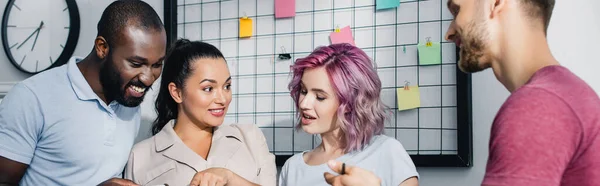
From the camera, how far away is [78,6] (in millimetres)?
2037

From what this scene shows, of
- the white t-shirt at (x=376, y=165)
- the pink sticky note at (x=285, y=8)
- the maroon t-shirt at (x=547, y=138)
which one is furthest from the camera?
the pink sticky note at (x=285, y=8)

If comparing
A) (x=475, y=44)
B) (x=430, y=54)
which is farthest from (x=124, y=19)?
(x=475, y=44)

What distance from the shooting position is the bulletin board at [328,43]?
1.48 meters

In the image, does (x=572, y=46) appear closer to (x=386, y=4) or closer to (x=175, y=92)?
(x=386, y=4)

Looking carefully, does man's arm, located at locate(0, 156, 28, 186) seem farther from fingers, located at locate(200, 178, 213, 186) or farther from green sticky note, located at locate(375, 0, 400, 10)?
green sticky note, located at locate(375, 0, 400, 10)

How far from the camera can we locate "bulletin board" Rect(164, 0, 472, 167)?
1.48m

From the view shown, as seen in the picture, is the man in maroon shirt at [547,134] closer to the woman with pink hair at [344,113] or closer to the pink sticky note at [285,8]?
the woman with pink hair at [344,113]

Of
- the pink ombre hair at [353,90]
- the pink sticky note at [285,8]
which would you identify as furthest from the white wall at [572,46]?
the pink sticky note at [285,8]

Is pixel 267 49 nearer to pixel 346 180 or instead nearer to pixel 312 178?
pixel 312 178

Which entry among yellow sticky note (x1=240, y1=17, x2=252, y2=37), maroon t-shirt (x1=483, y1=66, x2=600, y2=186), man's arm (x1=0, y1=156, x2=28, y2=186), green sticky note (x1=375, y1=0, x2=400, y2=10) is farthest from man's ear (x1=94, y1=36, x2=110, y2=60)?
maroon t-shirt (x1=483, y1=66, x2=600, y2=186)

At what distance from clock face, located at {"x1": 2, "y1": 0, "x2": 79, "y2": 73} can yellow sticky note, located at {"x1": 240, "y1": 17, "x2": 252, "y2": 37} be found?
657mm

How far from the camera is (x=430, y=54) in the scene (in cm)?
150

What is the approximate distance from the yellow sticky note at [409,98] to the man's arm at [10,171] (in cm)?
97

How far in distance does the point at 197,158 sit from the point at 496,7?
0.92 meters
